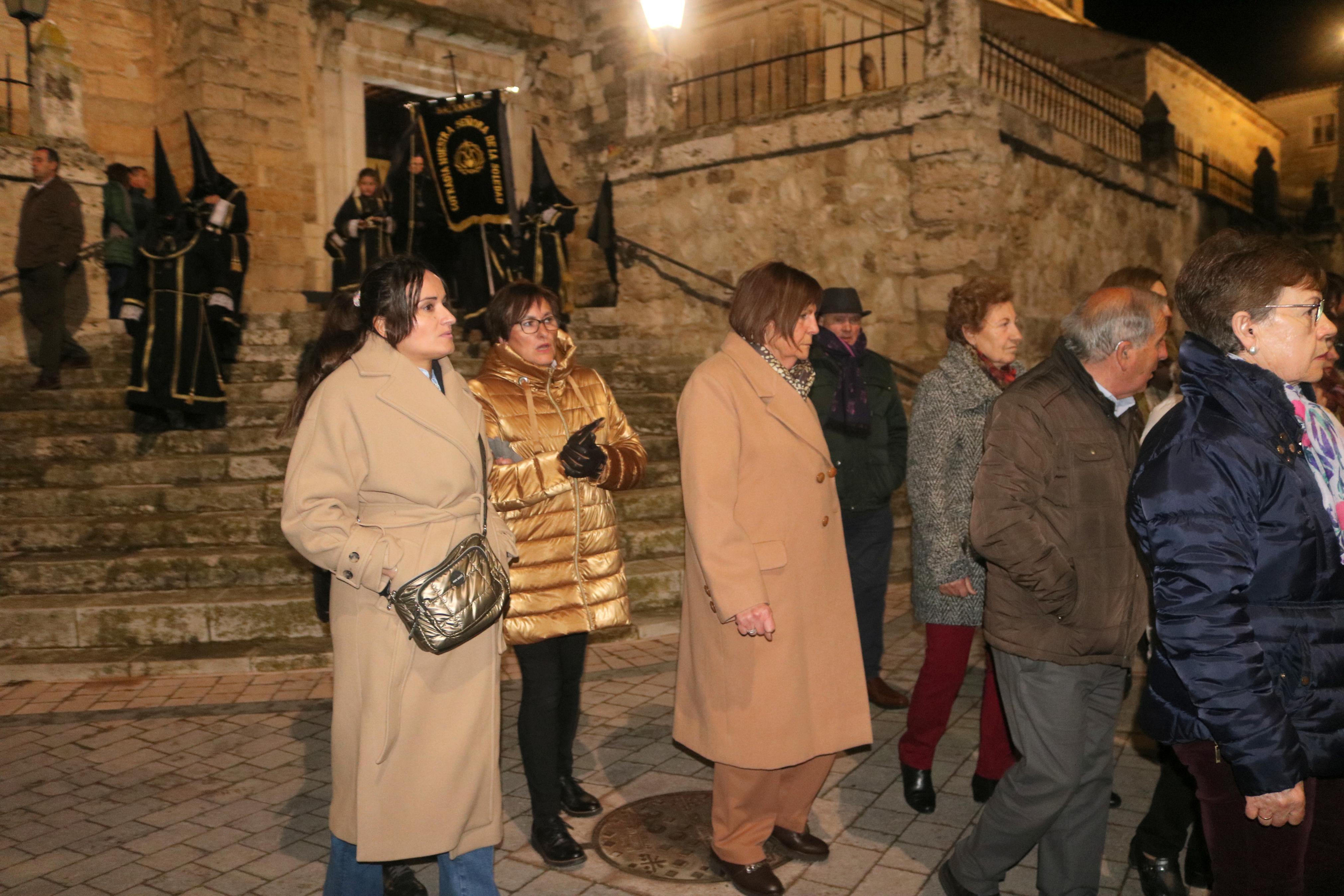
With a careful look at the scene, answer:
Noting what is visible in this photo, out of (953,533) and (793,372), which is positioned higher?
(793,372)

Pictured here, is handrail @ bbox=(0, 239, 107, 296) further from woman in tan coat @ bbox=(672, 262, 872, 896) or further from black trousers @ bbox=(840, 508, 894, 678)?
woman in tan coat @ bbox=(672, 262, 872, 896)

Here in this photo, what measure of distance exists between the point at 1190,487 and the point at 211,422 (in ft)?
26.5

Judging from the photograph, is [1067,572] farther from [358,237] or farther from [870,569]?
[358,237]

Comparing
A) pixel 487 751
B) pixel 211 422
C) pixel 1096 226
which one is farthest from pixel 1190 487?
pixel 1096 226

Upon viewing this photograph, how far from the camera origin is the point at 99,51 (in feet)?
41.5

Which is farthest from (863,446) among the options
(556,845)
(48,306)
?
(48,306)

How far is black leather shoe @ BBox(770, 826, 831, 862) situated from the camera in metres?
3.75

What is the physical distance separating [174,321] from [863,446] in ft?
20.0

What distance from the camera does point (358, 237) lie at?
1121 cm

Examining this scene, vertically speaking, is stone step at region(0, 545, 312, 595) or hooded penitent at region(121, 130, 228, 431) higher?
hooded penitent at region(121, 130, 228, 431)

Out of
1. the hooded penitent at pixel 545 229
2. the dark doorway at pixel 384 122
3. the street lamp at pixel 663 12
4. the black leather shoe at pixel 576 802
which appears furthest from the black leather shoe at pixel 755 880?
the dark doorway at pixel 384 122

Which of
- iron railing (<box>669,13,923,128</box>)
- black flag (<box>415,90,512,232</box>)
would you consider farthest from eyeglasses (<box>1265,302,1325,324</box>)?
iron railing (<box>669,13,923,128</box>)

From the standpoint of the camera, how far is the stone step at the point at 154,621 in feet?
21.1

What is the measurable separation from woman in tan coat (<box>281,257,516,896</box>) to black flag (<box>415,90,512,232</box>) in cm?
821
